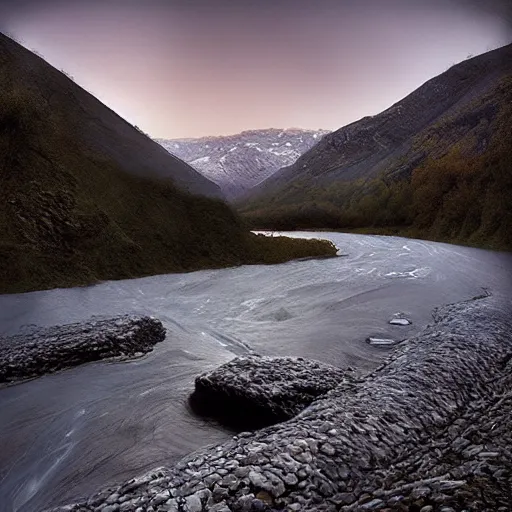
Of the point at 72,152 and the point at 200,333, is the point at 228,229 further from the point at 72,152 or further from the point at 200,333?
the point at 200,333

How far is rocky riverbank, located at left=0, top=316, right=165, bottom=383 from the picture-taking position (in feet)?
46.6

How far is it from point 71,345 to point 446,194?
7703cm

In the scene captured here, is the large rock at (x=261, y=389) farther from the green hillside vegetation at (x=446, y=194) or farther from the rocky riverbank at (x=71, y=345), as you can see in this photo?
the green hillside vegetation at (x=446, y=194)

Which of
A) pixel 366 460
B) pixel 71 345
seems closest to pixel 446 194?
pixel 71 345

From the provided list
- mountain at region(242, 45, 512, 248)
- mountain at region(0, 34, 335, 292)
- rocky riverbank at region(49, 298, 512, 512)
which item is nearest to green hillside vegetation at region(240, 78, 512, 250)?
mountain at region(242, 45, 512, 248)

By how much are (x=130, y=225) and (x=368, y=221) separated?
2954 inches

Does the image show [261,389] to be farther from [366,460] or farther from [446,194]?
[446,194]

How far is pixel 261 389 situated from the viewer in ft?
36.9

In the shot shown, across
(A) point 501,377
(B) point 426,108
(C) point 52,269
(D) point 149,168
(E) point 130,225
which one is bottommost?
(A) point 501,377

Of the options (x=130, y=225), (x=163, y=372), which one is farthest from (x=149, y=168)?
(x=163, y=372)

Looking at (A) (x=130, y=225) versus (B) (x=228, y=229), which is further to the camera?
(B) (x=228, y=229)

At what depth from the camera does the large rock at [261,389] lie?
10789mm

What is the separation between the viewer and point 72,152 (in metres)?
37.6

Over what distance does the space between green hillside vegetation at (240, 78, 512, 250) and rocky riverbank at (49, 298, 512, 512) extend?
50219mm
